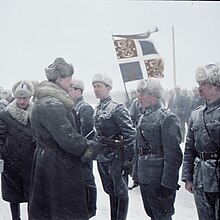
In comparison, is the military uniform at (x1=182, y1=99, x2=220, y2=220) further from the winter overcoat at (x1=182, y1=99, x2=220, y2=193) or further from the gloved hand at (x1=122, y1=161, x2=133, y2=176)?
the gloved hand at (x1=122, y1=161, x2=133, y2=176)

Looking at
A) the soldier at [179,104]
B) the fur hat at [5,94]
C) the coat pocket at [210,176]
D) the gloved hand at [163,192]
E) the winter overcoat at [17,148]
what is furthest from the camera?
the soldier at [179,104]

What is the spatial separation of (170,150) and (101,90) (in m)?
0.65

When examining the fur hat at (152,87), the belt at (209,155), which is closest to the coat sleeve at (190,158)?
the belt at (209,155)

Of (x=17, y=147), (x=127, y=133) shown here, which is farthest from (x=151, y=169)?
(x=17, y=147)

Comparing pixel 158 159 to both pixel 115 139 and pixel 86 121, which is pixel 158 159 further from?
pixel 86 121

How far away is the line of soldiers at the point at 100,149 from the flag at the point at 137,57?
0.19 meters

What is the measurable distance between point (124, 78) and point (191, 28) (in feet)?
1.89

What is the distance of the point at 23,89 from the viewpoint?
6.73ft

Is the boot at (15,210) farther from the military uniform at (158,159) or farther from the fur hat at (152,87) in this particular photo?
the fur hat at (152,87)

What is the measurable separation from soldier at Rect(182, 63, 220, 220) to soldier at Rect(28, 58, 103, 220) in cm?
57

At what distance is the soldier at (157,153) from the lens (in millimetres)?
1844

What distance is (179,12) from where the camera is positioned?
6.60ft

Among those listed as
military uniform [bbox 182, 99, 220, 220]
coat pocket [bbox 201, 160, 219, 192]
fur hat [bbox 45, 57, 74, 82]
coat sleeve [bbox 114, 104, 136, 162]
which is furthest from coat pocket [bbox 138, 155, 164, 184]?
fur hat [bbox 45, 57, 74, 82]

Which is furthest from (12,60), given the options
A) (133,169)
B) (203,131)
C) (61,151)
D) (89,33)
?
(203,131)
